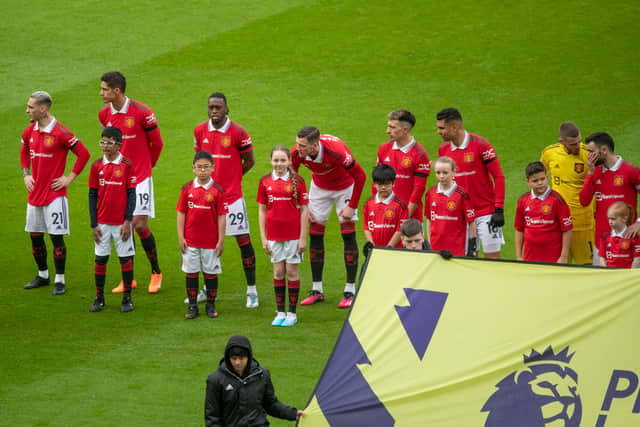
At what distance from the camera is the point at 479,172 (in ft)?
34.5

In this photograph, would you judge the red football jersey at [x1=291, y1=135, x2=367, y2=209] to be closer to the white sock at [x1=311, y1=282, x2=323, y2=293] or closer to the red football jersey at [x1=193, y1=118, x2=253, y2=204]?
the red football jersey at [x1=193, y1=118, x2=253, y2=204]

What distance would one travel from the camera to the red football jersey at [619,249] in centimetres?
945

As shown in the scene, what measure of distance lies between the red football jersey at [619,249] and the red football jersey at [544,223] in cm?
40

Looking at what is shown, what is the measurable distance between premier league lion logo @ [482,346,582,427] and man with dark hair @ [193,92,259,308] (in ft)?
15.6

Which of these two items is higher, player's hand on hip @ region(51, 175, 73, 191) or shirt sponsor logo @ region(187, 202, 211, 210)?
shirt sponsor logo @ region(187, 202, 211, 210)

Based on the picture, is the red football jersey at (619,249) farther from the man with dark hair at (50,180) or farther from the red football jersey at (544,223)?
the man with dark hair at (50,180)

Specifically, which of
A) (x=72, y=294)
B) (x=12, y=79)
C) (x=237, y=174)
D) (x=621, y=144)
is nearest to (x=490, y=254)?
(x=237, y=174)

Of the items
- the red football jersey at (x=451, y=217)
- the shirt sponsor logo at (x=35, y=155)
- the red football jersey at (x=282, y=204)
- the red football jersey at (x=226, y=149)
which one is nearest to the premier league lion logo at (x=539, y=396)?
the red football jersey at (x=451, y=217)

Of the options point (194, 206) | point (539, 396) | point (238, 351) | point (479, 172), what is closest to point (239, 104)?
point (194, 206)

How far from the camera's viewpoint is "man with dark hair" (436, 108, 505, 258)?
10344mm

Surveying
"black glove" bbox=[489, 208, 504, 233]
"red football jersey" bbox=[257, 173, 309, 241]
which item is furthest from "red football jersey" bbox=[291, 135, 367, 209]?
"black glove" bbox=[489, 208, 504, 233]

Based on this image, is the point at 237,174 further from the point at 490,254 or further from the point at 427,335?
the point at 427,335

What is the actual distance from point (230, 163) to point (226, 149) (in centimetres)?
16

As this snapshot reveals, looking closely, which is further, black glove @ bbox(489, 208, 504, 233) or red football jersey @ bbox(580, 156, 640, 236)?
black glove @ bbox(489, 208, 504, 233)
